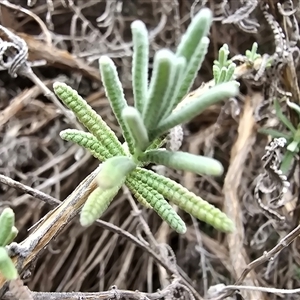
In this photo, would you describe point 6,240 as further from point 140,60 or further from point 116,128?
point 116,128

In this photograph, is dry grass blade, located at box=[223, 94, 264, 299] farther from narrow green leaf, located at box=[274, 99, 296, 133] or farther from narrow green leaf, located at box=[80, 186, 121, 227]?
narrow green leaf, located at box=[80, 186, 121, 227]

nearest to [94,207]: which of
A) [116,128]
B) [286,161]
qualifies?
[286,161]

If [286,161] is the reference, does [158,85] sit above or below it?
above

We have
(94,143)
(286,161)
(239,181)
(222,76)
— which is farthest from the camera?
(239,181)

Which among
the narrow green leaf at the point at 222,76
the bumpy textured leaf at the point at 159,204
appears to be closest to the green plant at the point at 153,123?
the bumpy textured leaf at the point at 159,204

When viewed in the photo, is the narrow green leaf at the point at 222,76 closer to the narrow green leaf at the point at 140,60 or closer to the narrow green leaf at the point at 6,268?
the narrow green leaf at the point at 140,60

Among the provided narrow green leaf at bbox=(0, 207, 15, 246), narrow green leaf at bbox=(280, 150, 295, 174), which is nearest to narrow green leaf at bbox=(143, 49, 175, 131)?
narrow green leaf at bbox=(0, 207, 15, 246)
